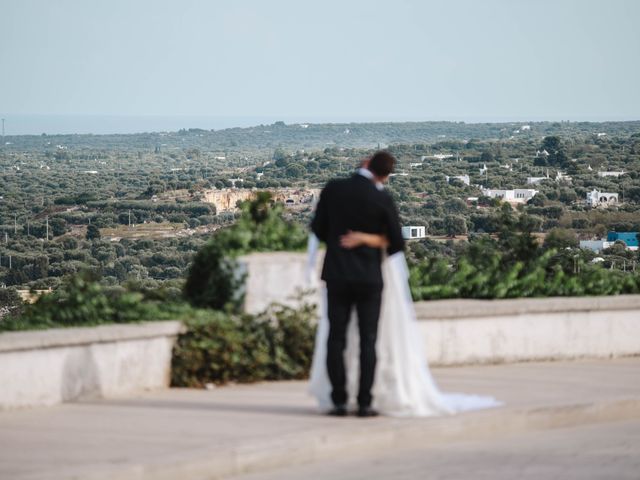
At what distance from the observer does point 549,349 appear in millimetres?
14219

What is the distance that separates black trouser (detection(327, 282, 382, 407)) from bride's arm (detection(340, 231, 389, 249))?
0.92ft

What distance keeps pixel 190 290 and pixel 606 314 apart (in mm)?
4147

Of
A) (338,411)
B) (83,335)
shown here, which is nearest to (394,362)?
(338,411)

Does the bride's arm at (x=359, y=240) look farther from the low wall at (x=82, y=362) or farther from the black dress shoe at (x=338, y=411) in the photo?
the low wall at (x=82, y=362)

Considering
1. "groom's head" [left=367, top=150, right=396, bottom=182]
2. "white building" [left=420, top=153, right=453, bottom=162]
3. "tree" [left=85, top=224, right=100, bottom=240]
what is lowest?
"tree" [left=85, top=224, right=100, bottom=240]

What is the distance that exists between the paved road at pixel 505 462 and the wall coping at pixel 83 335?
2157 millimetres

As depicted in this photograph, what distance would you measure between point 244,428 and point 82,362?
5.14 feet

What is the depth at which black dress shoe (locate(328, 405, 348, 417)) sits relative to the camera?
10.7m

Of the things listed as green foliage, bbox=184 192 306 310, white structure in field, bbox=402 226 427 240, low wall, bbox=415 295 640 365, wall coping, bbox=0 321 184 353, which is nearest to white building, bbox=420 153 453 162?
white structure in field, bbox=402 226 427 240

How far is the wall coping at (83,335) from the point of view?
10.6 m

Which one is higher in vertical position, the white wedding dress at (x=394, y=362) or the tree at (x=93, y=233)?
the white wedding dress at (x=394, y=362)

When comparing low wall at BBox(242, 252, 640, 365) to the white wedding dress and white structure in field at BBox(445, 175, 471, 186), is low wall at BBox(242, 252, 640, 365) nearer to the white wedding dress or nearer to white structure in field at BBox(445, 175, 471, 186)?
the white wedding dress

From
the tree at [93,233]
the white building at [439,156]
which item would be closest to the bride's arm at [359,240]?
the tree at [93,233]

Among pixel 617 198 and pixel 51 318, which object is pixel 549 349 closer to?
pixel 51 318
